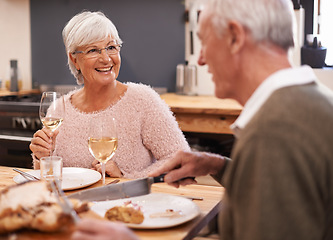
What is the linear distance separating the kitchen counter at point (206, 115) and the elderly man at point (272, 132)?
1.95 meters

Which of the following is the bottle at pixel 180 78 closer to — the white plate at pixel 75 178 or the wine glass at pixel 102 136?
the white plate at pixel 75 178

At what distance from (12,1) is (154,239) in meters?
3.77

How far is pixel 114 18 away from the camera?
3926mm

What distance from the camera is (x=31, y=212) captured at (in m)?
0.97

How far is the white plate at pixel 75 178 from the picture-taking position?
1380 millimetres

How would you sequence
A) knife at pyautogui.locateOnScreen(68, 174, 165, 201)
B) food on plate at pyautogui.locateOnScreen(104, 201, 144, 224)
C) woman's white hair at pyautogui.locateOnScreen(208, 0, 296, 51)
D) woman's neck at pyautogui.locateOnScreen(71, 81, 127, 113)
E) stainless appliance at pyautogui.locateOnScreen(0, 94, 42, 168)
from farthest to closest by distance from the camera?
stainless appliance at pyautogui.locateOnScreen(0, 94, 42, 168)
woman's neck at pyautogui.locateOnScreen(71, 81, 127, 113)
knife at pyautogui.locateOnScreen(68, 174, 165, 201)
food on plate at pyautogui.locateOnScreen(104, 201, 144, 224)
woman's white hair at pyautogui.locateOnScreen(208, 0, 296, 51)

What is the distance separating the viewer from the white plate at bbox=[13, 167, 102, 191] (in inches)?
54.3

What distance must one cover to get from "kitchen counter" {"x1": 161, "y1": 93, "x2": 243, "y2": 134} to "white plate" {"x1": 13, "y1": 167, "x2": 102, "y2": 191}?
1.50m

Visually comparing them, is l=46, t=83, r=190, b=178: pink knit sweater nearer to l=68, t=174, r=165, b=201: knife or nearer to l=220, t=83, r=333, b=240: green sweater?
l=68, t=174, r=165, b=201: knife

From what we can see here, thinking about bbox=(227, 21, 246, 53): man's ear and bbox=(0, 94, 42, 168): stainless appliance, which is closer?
bbox=(227, 21, 246, 53): man's ear

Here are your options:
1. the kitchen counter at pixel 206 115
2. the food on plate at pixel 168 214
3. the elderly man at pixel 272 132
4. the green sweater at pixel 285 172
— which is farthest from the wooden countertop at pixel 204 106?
the green sweater at pixel 285 172

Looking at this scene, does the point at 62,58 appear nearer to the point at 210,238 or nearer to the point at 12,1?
the point at 12,1

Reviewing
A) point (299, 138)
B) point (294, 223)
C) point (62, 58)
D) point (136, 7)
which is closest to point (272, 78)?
point (299, 138)

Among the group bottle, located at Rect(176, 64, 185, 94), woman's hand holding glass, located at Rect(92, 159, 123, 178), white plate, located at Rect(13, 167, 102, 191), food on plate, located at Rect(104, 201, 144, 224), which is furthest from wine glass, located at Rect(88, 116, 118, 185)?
bottle, located at Rect(176, 64, 185, 94)
